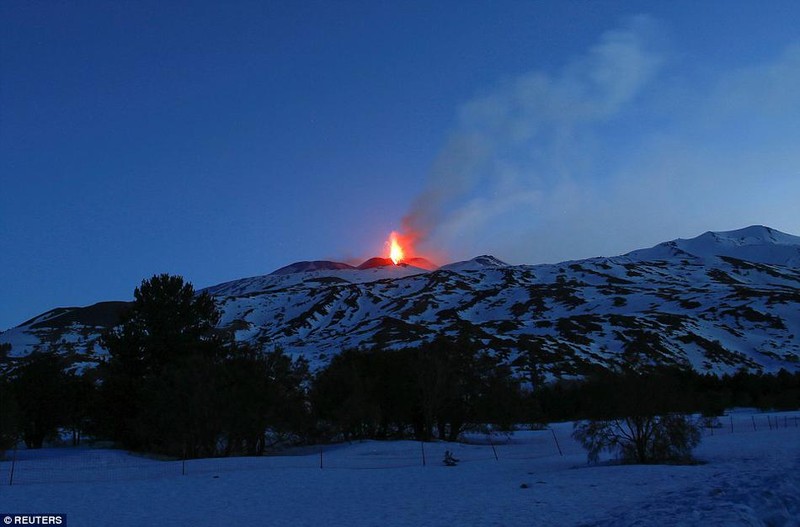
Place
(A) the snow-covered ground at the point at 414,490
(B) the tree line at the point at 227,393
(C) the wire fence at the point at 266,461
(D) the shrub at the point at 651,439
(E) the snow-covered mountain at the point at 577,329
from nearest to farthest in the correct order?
(A) the snow-covered ground at the point at 414,490
(C) the wire fence at the point at 266,461
(D) the shrub at the point at 651,439
(B) the tree line at the point at 227,393
(E) the snow-covered mountain at the point at 577,329

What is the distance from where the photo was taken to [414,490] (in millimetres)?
21766

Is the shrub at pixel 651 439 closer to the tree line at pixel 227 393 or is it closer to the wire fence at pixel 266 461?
the tree line at pixel 227 393

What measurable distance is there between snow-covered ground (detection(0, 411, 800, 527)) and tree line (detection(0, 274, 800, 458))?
402 centimetres

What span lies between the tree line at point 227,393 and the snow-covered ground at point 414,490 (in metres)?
4.02

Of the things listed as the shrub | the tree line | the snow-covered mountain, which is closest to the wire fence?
the tree line

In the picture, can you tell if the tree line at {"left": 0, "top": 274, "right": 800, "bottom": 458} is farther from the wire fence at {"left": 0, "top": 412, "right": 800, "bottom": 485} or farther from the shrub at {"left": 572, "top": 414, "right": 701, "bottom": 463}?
the wire fence at {"left": 0, "top": 412, "right": 800, "bottom": 485}

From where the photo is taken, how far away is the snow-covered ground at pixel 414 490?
15.2 m

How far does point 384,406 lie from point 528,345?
68.5m

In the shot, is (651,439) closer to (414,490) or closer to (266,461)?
(414,490)

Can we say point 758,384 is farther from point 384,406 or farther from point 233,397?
point 233,397

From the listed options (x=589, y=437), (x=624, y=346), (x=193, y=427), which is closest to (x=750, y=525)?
(x=589, y=437)

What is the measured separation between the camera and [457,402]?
47.2 m

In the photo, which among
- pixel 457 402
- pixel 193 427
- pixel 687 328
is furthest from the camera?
pixel 687 328

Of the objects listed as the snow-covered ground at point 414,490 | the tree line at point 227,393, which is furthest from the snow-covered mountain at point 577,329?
the snow-covered ground at point 414,490
